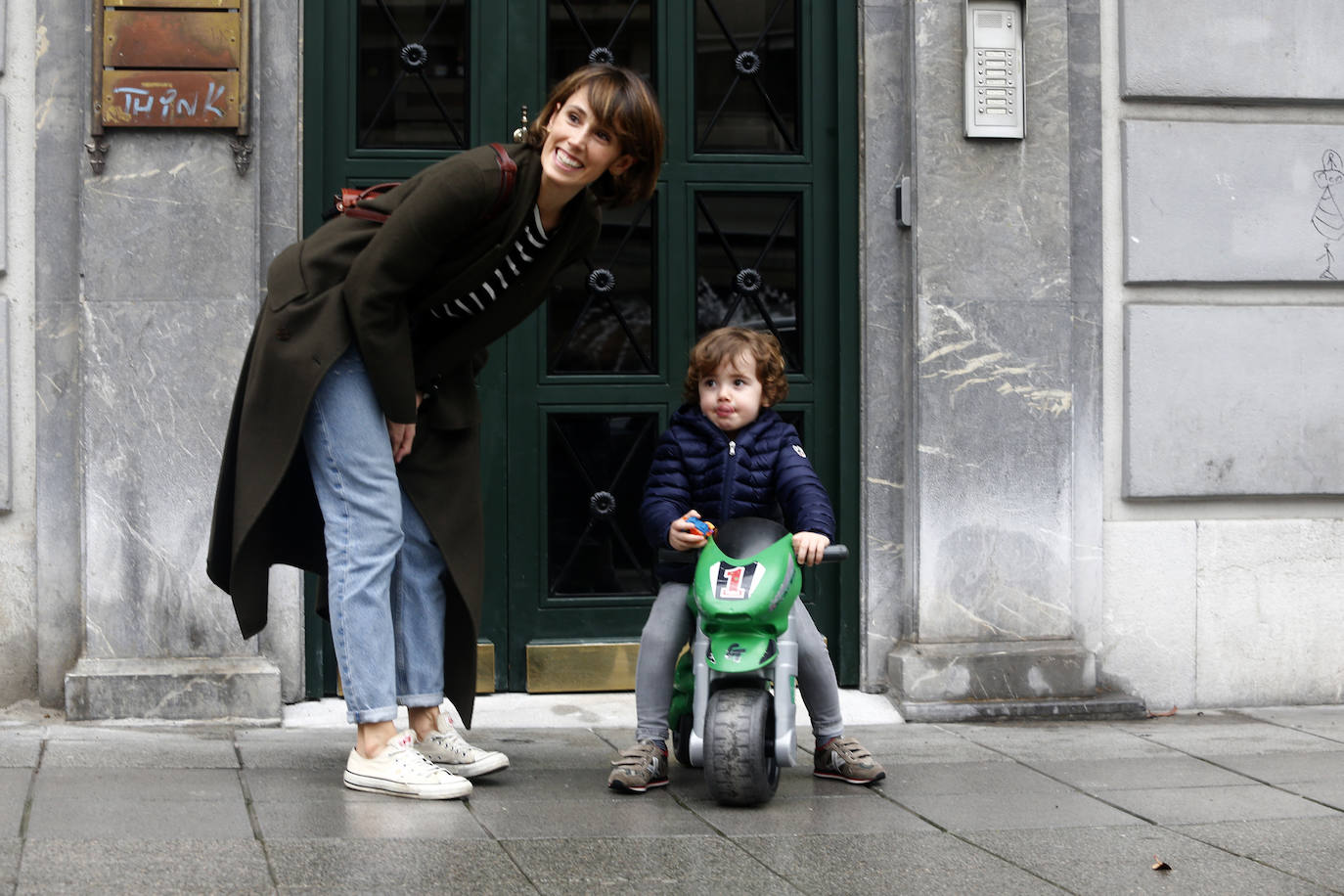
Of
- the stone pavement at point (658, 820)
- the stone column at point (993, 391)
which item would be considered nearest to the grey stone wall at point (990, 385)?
the stone column at point (993, 391)

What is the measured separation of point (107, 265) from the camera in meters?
4.89

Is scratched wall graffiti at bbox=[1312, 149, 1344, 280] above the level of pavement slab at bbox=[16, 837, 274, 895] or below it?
above

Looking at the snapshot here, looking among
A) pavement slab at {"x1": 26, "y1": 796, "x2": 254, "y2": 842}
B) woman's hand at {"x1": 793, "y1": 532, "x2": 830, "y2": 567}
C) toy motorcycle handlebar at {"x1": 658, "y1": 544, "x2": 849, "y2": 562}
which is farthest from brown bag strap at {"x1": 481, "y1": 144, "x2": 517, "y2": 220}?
pavement slab at {"x1": 26, "y1": 796, "x2": 254, "y2": 842}

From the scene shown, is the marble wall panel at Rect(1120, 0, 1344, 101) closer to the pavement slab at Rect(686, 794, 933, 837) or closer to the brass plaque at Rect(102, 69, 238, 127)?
the pavement slab at Rect(686, 794, 933, 837)

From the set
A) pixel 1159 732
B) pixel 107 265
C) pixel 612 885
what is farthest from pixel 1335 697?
pixel 107 265

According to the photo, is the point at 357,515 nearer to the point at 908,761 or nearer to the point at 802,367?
the point at 908,761

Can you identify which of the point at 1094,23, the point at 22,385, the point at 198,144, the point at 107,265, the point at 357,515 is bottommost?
the point at 357,515

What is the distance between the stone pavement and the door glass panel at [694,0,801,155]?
2092mm

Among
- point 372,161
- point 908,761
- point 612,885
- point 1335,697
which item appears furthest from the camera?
point 1335,697

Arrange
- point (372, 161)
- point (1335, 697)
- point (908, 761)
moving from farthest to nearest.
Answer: point (1335, 697)
point (372, 161)
point (908, 761)

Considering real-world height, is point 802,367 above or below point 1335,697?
above

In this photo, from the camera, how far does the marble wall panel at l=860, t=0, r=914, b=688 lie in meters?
5.40

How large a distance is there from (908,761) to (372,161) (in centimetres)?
263

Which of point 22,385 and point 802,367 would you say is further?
point 802,367
